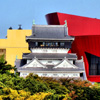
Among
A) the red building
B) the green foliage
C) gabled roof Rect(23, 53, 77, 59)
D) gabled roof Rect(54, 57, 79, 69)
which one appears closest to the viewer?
the green foliage

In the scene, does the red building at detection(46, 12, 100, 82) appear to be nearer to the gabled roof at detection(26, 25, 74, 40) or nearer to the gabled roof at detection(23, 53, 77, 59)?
the gabled roof at detection(26, 25, 74, 40)

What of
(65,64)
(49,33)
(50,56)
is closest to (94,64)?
(49,33)

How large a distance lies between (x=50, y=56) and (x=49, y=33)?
99.7 inches

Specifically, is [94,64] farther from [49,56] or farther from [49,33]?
[49,56]

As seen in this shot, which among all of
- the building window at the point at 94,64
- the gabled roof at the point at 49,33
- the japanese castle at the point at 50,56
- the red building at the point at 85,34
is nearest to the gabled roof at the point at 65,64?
the japanese castle at the point at 50,56

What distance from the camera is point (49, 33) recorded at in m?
35.2

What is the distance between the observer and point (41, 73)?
32.8 m

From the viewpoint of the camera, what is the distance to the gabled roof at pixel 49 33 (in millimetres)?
34516

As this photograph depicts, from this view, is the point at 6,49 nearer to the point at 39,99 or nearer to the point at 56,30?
the point at 56,30

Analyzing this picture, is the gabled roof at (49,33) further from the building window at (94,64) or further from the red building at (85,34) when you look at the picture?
the building window at (94,64)

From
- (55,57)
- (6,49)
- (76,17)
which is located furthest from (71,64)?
(6,49)

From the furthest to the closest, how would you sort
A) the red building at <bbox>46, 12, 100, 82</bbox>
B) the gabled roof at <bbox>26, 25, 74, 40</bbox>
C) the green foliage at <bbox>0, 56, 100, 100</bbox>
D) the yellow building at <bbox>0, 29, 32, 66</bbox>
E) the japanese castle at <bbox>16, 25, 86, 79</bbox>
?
1. the yellow building at <bbox>0, 29, 32, 66</bbox>
2. the red building at <bbox>46, 12, 100, 82</bbox>
3. the gabled roof at <bbox>26, 25, 74, 40</bbox>
4. the japanese castle at <bbox>16, 25, 86, 79</bbox>
5. the green foliage at <bbox>0, 56, 100, 100</bbox>

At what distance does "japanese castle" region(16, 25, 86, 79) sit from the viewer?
3284 centimetres

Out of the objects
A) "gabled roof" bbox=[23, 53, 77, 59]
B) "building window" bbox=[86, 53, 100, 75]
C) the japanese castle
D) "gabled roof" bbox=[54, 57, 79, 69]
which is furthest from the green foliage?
"building window" bbox=[86, 53, 100, 75]
